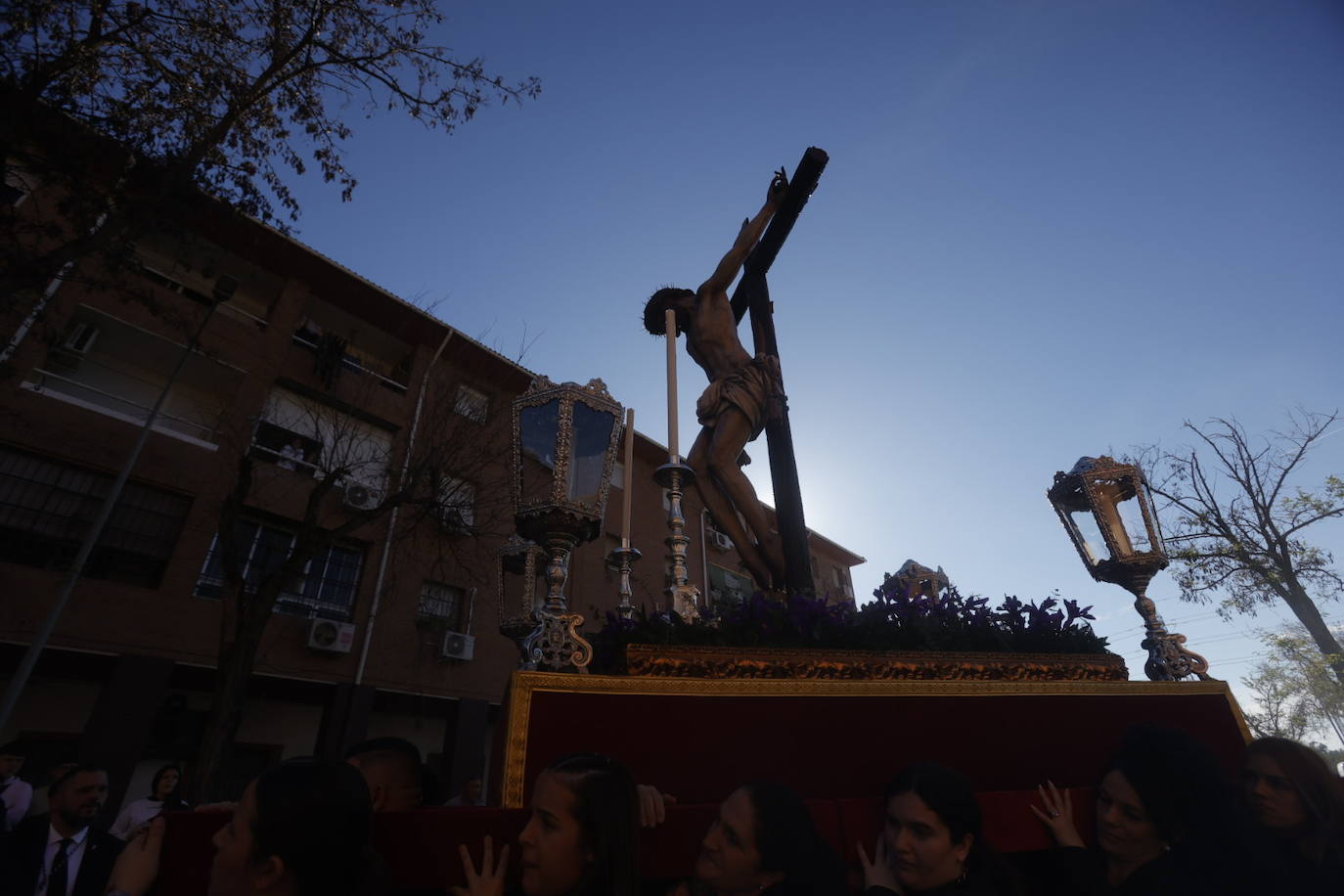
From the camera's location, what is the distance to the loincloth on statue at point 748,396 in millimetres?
4988

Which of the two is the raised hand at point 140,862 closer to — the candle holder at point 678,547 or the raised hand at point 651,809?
the raised hand at point 651,809

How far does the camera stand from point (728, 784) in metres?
2.58

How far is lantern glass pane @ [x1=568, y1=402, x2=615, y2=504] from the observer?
3.55 meters

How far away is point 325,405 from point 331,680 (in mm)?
6257

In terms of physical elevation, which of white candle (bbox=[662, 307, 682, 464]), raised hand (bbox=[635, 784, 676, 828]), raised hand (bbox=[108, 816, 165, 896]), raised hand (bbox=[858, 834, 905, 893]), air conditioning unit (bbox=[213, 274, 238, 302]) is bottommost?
raised hand (bbox=[858, 834, 905, 893])

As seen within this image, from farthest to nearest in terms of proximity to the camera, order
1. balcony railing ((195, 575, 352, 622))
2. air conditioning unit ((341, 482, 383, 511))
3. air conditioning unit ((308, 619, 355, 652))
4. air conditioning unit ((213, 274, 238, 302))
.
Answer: air conditioning unit ((341, 482, 383, 511)) < air conditioning unit ((308, 619, 355, 652)) < balcony railing ((195, 575, 352, 622)) < air conditioning unit ((213, 274, 238, 302))

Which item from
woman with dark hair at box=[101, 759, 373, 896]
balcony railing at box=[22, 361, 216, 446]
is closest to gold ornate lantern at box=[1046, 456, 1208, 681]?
woman with dark hair at box=[101, 759, 373, 896]

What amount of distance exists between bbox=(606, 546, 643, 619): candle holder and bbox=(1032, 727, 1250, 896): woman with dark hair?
204 cm

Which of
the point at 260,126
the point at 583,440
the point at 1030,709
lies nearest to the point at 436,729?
the point at 260,126

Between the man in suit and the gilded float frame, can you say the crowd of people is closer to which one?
the gilded float frame

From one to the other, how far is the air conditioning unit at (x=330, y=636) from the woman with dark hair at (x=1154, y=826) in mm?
12914

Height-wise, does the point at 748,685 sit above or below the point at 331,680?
below

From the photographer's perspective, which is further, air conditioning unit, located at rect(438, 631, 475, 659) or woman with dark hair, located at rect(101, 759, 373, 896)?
A: air conditioning unit, located at rect(438, 631, 475, 659)

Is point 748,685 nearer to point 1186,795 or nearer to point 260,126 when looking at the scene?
point 1186,795
